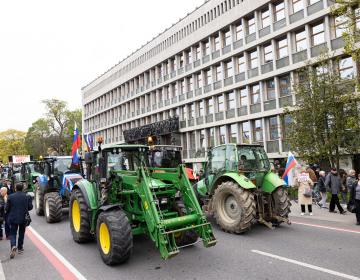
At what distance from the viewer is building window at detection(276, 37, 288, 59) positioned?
2322 cm

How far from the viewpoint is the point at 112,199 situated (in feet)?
20.9

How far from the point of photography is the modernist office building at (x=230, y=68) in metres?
22.0

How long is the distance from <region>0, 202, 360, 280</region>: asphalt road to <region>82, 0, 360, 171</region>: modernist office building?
39.9ft

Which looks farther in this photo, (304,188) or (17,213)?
(304,188)

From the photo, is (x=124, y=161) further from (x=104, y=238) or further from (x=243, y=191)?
(x=243, y=191)

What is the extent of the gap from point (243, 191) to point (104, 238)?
12.4 feet

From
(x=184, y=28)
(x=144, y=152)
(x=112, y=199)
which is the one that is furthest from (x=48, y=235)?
(x=184, y=28)

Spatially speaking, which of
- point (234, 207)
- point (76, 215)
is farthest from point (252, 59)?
point (76, 215)

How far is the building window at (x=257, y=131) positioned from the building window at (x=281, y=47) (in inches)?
228

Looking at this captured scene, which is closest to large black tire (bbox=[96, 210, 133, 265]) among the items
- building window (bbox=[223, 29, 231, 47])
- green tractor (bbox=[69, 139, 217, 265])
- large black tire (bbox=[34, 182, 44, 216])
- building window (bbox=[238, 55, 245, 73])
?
green tractor (bbox=[69, 139, 217, 265])

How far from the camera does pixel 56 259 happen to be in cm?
608

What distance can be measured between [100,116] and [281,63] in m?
38.4

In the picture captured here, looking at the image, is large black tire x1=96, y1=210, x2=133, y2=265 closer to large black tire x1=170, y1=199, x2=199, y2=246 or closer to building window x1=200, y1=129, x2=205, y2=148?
large black tire x1=170, y1=199, x2=199, y2=246

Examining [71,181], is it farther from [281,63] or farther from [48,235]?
[281,63]
